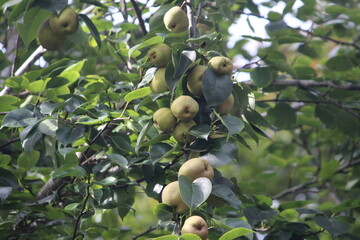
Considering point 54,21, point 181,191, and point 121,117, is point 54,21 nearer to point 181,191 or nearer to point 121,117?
point 121,117

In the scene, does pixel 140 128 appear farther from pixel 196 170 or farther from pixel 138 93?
pixel 196 170

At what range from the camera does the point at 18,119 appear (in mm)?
1605

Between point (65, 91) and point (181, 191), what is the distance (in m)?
0.87

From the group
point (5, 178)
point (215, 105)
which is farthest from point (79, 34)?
point (215, 105)

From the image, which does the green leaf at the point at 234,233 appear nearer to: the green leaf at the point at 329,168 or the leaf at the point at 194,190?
the leaf at the point at 194,190

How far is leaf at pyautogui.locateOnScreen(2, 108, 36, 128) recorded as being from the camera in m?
1.58

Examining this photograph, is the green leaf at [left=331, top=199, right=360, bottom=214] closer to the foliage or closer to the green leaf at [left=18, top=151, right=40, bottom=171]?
the foliage

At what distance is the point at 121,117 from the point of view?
168 cm

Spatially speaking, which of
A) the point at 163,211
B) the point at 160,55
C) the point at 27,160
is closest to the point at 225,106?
the point at 160,55

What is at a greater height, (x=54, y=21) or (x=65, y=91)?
(x=54, y=21)

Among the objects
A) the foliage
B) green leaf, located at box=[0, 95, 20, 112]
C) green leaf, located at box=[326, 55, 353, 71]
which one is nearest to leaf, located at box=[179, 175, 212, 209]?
the foliage

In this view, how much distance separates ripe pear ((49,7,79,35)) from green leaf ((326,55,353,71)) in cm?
151

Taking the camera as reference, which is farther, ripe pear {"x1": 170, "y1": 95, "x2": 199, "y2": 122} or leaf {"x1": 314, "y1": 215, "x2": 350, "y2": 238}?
leaf {"x1": 314, "y1": 215, "x2": 350, "y2": 238}

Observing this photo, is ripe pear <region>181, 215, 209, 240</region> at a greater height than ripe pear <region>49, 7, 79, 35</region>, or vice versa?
ripe pear <region>49, 7, 79, 35</region>
